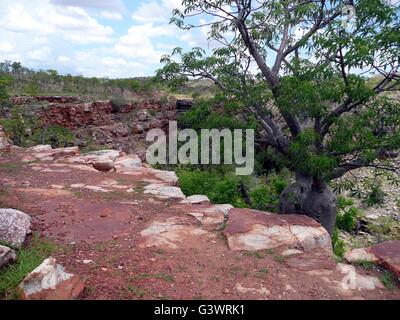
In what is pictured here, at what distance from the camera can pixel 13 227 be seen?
293 cm

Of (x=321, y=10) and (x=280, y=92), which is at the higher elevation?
(x=321, y=10)

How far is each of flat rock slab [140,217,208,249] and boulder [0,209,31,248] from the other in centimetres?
92

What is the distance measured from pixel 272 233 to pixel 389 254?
3.13 ft

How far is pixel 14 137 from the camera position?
32.7 feet

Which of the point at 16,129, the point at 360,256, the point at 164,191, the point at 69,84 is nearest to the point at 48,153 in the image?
the point at 164,191

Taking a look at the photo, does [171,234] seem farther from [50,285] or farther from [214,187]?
[214,187]

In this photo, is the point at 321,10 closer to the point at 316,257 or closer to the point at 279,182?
the point at 316,257

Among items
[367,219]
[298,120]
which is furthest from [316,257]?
[367,219]

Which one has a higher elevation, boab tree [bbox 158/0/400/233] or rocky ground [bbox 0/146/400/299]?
boab tree [bbox 158/0/400/233]

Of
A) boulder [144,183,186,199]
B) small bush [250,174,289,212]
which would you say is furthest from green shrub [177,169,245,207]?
boulder [144,183,186,199]

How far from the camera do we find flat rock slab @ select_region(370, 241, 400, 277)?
287 centimetres

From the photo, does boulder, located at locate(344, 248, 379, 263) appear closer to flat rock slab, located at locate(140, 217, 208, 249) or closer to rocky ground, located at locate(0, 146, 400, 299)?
rocky ground, located at locate(0, 146, 400, 299)

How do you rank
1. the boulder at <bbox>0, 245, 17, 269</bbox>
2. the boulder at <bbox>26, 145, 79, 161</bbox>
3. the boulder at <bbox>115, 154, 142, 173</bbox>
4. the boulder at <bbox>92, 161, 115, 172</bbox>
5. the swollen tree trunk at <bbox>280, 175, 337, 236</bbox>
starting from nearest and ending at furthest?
the boulder at <bbox>0, 245, 17, 269</bbox>
the swollen tree trunk at <bbox>280, 175, 337, 236</bbox>
the boulder at <bbox>92, 161, 115, 172</bbox>
the boulder at <bbox>115, 154, 142, 173</bbox>
the boulder at <bbox>26, 145, 79, 161</bbox>
